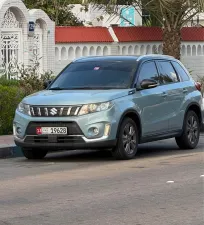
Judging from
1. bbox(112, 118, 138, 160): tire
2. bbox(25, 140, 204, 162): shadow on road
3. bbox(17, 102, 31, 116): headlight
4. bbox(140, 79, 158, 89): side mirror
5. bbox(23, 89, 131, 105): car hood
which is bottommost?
bbox(25, 140, 204, 162): shadow on road

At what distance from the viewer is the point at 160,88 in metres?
15.7

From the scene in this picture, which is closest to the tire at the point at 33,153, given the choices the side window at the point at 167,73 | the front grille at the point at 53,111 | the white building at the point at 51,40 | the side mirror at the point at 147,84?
the front grille at the point at 53,111

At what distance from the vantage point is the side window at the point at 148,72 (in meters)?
15.4

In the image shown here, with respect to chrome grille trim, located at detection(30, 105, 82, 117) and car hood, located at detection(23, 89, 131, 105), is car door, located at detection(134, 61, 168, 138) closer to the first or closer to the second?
car hood, located at detection(23, 89, 131, 105)

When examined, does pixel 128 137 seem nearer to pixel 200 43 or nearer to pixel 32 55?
pixel 32 55

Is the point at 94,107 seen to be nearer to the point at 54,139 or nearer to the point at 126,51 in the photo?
the point at 54,139

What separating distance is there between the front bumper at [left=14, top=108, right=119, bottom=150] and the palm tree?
11594 millimetres

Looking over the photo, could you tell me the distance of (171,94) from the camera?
1588 centimetres

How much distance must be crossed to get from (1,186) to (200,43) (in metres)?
19.4

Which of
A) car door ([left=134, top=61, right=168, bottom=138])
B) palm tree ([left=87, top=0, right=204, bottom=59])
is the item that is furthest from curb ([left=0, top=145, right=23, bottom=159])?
palm tree ([left=87, top=0, right=204, bottom=59])

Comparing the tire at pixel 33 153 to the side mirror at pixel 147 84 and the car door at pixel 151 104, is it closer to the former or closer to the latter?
the car door at pixel 151 104

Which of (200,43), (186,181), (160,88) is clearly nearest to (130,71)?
(160,88)

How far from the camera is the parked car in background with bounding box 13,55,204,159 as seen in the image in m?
14.3

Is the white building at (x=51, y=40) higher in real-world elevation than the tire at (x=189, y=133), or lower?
higher
